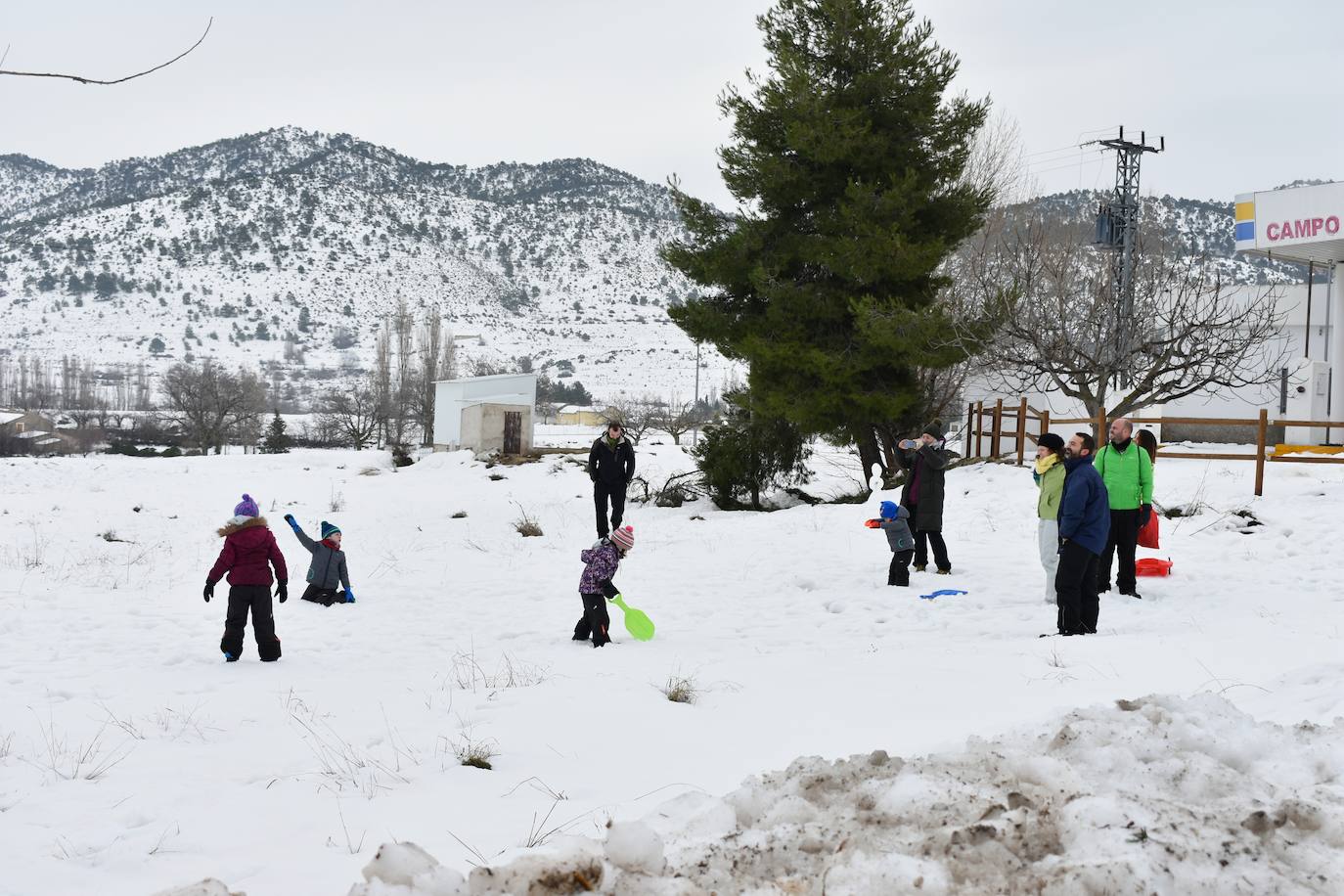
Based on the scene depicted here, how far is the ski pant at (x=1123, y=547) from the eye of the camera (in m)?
9.70

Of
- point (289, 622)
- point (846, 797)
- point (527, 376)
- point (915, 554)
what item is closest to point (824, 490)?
point (915, 554)

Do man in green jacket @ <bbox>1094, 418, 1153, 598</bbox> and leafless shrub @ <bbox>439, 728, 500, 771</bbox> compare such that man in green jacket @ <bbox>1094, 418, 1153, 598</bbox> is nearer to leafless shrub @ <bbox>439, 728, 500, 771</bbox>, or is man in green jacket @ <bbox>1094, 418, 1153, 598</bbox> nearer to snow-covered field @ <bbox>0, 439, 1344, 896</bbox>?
snow-covered field @ <bbox>0, 439, 1344, 896</bbox>

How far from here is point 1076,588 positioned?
814 centimetres

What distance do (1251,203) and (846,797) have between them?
24682 millimetres

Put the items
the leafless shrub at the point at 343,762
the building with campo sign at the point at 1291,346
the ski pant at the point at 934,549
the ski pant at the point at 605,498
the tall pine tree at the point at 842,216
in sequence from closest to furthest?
1. the leafless shrub at the point at 343,762
2. the ski pant at the point at 934,549
3. the ski pant at the point at 605,498
4. the tall pine tree at the point at 842,216
5. the building with campo sign at the point at 1291,346

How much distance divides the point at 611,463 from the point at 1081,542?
7889mm

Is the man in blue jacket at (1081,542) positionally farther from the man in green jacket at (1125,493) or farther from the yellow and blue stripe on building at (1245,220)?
the yellow and blue stripe on building at (1245,220)

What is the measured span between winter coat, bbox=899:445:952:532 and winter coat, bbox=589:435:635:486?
460 centimetres

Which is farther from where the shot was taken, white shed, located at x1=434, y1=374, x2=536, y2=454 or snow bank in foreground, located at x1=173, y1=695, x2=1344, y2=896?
white shed, located at x1=434, y1=374, x2=536, y2=454

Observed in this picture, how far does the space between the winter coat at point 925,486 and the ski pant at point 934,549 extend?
0.10 meters

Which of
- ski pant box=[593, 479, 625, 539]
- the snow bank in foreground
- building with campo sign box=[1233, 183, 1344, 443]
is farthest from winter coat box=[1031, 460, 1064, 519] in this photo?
building with campo sign box=[1233, 183, 1344, 443]

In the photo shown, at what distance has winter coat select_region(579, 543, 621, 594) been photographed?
8.50 m

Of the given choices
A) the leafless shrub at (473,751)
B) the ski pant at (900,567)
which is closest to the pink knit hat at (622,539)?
the leafless shrub at (473,751)

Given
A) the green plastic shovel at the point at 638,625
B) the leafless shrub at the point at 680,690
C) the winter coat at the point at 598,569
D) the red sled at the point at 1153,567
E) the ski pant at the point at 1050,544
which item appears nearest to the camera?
the leafless shrub at the point at 680,690
